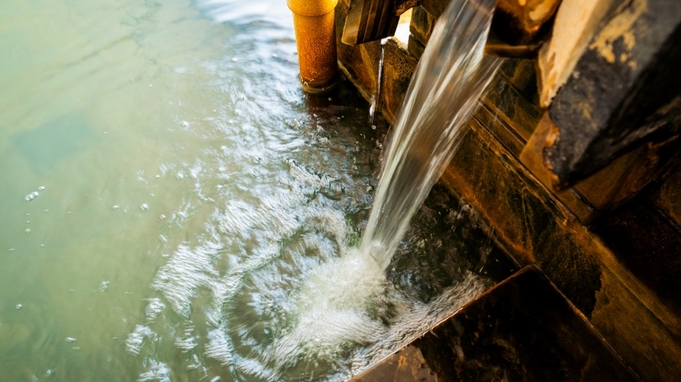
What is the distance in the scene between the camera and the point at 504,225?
2.83 m

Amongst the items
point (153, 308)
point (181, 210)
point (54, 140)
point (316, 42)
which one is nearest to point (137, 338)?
point (153, 308)

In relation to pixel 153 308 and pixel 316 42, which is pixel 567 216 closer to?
pixel 316 42

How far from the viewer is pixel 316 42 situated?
3.47 metres

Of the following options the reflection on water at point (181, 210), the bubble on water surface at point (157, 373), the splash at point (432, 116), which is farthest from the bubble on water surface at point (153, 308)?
the splash at point (432, 116)

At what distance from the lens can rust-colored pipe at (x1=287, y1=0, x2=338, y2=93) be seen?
3.18 meters

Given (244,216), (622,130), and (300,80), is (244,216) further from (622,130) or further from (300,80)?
(622,130)

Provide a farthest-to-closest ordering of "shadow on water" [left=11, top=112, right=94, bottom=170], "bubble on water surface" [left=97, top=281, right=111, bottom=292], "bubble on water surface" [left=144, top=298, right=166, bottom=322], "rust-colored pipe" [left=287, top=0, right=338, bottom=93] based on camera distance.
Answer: "shadow on water" [left=11, top=112, right=94, bottom=170] < "rust-colored pipe" [left=287, top=0, right=338, bottom=93] < "bubble on water surface" [left=97, top=281, right=111, bottom=292] < "bubble on water surface" [left=144, top=298, right=166, bottom=322]

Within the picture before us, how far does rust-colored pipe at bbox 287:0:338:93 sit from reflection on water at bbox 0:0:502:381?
19 centimetres

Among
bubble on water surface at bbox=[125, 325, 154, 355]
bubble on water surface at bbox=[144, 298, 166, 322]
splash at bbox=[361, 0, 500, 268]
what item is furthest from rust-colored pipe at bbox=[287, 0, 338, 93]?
bubble on water surface at bbox=[125, 325, 154, 355]

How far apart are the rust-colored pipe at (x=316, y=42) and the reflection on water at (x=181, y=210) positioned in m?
0.19

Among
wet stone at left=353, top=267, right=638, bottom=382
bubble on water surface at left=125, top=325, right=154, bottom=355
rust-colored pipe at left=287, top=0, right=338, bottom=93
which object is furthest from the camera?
rust-colored pipe at left=287, top=0, right=338, bottom=93

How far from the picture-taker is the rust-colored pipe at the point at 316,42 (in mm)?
3185

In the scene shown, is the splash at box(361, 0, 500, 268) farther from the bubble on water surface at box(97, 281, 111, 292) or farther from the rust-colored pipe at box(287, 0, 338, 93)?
the bubble on water surface at box(97, 281, 111, 292)

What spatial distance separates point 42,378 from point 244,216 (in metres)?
1.50
